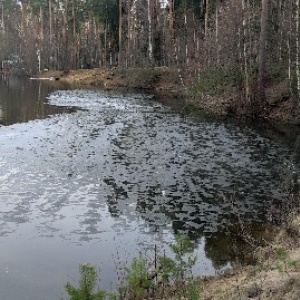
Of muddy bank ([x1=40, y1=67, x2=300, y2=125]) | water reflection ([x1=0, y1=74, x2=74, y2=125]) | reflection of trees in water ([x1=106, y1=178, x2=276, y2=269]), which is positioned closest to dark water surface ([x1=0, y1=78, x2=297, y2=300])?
reflection of trees in water ([x1=106, y1=178, x2=276, y2=269])

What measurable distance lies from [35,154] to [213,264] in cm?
997

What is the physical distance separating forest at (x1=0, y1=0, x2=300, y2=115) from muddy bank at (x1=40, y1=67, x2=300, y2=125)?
0.53 metres

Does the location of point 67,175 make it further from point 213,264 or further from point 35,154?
point 213,264

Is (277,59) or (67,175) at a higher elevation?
(277,59)

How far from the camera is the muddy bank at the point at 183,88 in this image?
82.4ft

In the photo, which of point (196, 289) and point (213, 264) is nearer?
point (196, 289)

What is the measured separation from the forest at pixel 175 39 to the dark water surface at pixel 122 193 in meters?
5.73

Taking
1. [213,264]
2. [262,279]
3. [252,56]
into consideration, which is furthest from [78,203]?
[252,56]

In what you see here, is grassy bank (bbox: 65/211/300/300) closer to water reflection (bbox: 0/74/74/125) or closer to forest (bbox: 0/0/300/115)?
forest (bbox: 0/0/300/115)

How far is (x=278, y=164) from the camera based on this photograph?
15.8 metres

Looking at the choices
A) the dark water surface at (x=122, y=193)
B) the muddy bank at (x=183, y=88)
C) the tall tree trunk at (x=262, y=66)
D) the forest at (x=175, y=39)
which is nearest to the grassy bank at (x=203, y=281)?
the dark water surface at (x=122, y=193)

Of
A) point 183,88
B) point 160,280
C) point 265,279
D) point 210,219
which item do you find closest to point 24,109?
point 183,88

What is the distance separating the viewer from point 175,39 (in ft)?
166

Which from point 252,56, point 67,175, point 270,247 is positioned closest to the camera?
point 270,247
